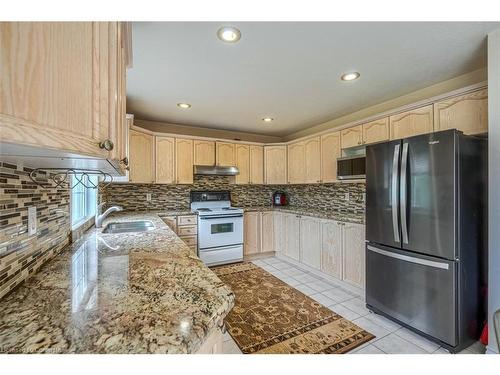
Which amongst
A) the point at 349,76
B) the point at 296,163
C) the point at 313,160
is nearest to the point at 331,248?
the point at 313,160

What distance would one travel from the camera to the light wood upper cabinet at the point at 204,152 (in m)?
3.90

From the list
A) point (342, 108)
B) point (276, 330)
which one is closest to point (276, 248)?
point (276, 330)

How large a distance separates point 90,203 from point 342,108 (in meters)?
3.38

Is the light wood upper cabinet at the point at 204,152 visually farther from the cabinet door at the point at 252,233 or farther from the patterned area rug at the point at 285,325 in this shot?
the patterned area rug at the point at 285,325

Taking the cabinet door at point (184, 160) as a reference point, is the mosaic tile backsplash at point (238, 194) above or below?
below

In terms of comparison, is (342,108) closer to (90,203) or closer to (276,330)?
(276,330)

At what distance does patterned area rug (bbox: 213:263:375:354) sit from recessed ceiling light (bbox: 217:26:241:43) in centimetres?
235

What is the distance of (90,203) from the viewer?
8.41 feet

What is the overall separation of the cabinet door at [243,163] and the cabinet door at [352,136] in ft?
5.67

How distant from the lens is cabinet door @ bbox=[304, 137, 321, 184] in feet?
11.8

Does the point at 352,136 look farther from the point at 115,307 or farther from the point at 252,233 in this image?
the point at 115,307

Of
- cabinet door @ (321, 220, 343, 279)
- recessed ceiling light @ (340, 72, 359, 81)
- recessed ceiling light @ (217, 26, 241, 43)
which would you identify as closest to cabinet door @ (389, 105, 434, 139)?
recessed ceiling light @ (340, 72, 359, 81)

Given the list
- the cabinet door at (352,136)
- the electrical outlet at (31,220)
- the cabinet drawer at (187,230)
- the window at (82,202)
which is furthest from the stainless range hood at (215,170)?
the electrical outlet at (31,220)
